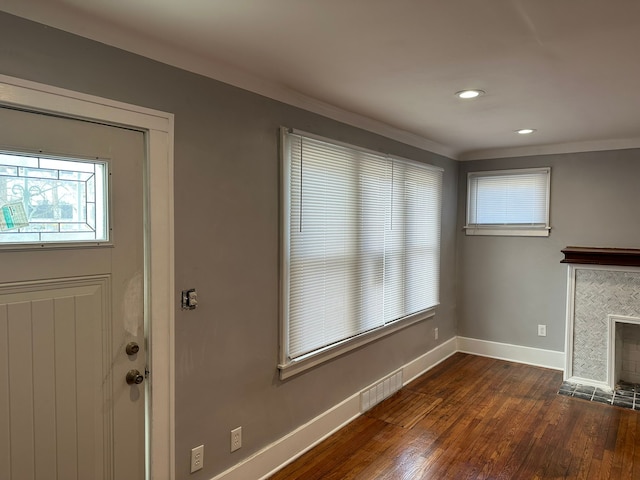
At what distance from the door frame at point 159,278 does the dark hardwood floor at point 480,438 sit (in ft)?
2.99

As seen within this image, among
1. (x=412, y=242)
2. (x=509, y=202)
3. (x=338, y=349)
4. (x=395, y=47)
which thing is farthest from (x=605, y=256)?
(x=395, y=47)

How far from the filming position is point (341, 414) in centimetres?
321

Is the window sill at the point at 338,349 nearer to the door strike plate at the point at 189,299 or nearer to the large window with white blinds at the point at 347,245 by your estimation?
the large window with white blinds at the point at 347,245

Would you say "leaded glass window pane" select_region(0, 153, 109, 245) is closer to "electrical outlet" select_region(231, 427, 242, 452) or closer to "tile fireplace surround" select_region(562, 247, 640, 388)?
"electrical outlet" select_region(231, 427, 242, 452)

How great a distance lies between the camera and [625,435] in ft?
10.2

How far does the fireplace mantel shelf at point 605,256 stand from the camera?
3.74 meters

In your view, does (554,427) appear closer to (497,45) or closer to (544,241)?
(544,241)

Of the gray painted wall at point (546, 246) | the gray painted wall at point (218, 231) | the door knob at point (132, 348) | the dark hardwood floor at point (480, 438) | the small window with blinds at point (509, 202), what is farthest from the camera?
the small window with blinds at point (509, 202)

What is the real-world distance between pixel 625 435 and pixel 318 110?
10.5 ft

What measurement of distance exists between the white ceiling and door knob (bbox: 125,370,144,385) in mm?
1404

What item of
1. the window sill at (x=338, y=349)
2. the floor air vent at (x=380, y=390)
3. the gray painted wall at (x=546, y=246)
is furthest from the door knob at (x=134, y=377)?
the gray painted wall at (x=546, y=246)

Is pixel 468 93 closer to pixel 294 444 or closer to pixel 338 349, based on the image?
pixel 338 349

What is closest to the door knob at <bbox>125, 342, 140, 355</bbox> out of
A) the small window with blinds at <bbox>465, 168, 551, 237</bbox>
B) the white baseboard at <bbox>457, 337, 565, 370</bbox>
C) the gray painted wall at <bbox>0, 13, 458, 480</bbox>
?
the gray painted wall at <bbox>0, 13, 458, 480</bbox>

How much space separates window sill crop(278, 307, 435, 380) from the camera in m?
2.72
